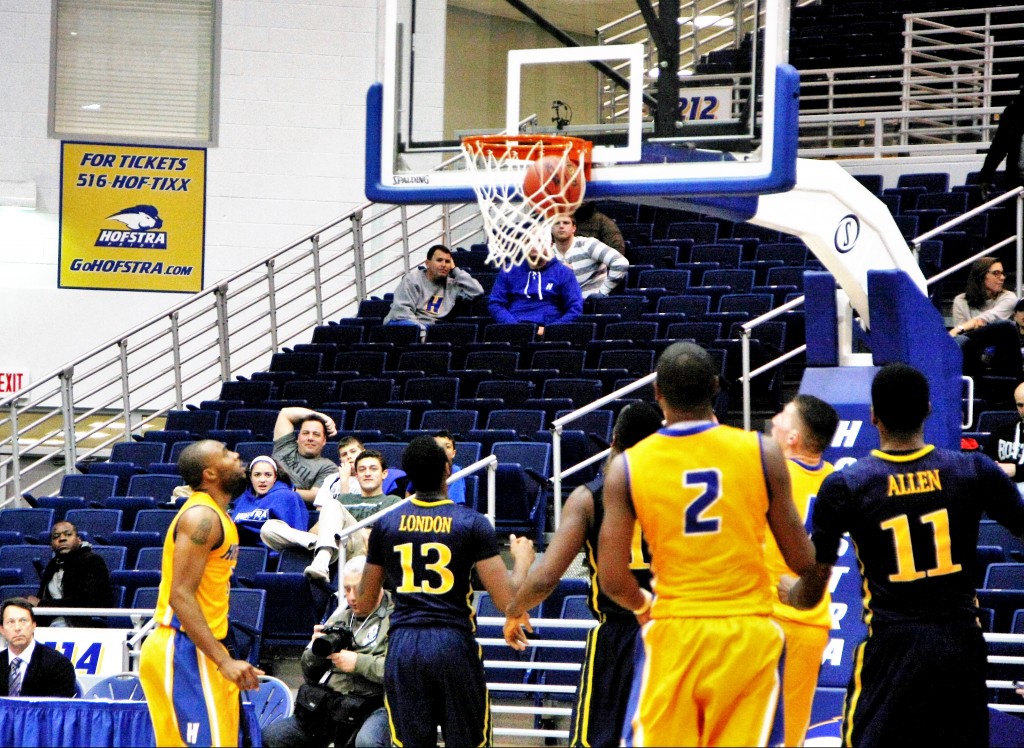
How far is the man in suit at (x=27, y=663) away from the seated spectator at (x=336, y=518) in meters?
1.56

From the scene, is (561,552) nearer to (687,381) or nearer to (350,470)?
(687,381)

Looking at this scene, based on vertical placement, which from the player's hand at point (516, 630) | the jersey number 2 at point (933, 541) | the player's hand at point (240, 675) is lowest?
the player's hand at point (240, 675)

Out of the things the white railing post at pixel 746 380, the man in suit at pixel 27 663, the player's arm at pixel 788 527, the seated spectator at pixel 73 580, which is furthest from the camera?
the seated spectator at pixel 73 580

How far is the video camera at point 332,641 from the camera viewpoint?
7199 millimetres

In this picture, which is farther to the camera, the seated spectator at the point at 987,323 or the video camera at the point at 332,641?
the seated spectator at the point at 987,323

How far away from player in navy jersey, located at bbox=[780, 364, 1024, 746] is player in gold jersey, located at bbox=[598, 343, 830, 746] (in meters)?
0.34

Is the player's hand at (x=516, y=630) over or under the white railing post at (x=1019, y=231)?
under

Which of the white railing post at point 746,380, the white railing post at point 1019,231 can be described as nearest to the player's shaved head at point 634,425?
the white railing post at point 746,380

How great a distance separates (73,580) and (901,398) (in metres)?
6.75

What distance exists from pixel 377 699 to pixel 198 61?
11439 millimetres

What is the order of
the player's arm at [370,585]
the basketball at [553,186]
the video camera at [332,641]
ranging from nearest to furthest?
1. the player's arm at [370,585]
2. the basketball at [553,186]
3. the video camera at [332,641]

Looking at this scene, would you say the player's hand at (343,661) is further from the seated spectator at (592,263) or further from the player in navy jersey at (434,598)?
the seated spectator at (592,263)

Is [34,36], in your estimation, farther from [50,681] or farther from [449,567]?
[449,567]

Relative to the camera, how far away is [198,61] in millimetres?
17188
